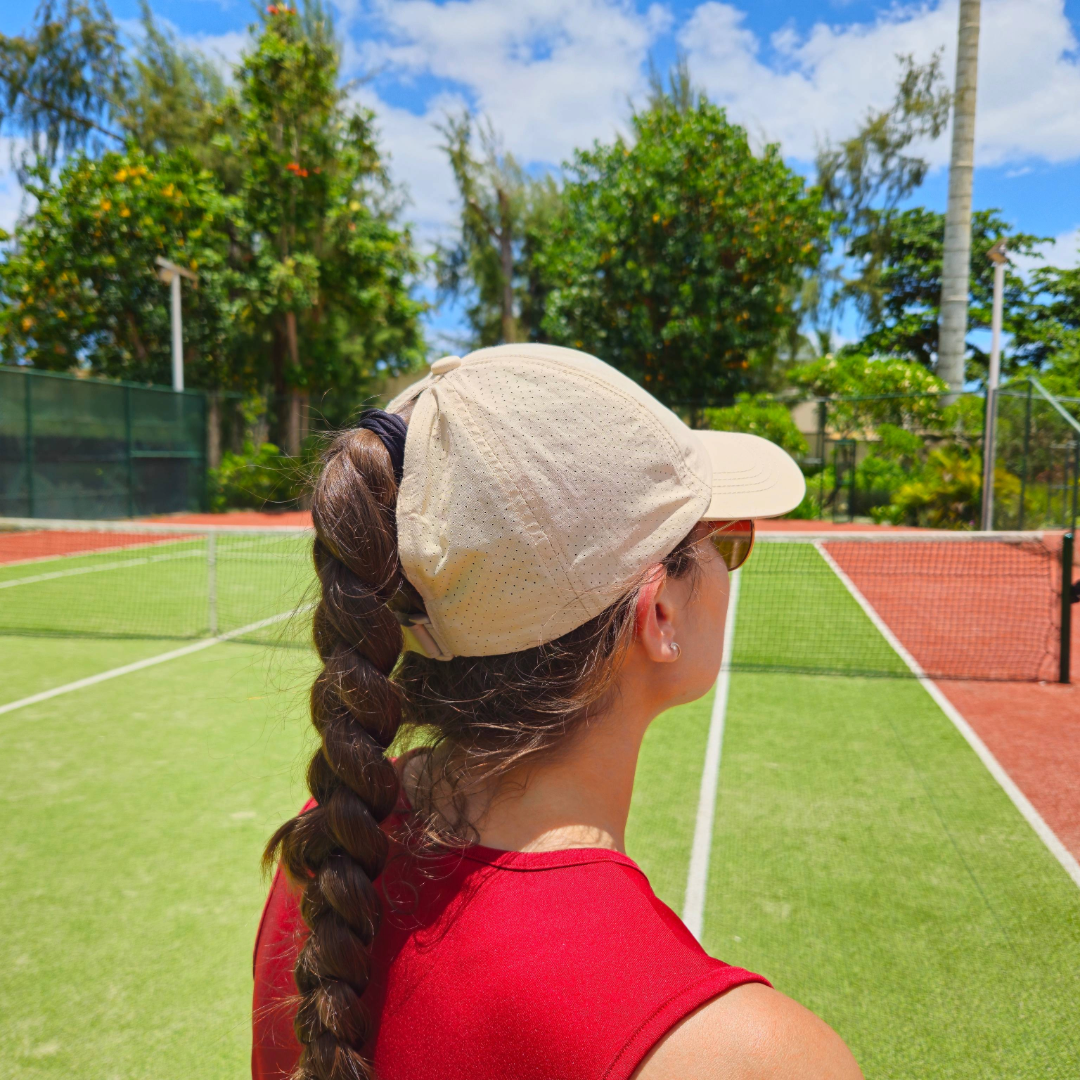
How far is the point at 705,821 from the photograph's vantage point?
184 inches

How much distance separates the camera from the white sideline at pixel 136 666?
21.8 feet

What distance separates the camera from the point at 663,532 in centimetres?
106

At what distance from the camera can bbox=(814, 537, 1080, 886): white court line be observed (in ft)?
14.1

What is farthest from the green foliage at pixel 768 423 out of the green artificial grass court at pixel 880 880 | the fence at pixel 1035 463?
the green artificial grass court at pixel 880 880

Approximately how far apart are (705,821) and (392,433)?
13.3 feet

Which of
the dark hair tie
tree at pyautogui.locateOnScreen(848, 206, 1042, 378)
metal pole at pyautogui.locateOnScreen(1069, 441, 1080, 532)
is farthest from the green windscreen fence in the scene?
tree at pyautogui.locateOnScreen(848, 206, 1042, 378)

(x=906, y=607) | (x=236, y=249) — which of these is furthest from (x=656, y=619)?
(x=236, y=249)

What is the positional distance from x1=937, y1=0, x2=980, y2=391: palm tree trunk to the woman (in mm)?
22040

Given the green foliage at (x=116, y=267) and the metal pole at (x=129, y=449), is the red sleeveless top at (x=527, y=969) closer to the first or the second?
the metal pole at (x=129, y=449)

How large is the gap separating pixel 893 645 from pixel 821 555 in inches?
220

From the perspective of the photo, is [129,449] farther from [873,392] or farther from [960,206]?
[960,206]

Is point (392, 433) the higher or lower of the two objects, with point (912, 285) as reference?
lower

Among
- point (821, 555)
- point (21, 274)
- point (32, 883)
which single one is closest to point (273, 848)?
point (32, 883)

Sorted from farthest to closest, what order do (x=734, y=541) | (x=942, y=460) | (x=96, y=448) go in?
(x=942, y=460) < (x=96, y=448) < (x=734, y=541)
